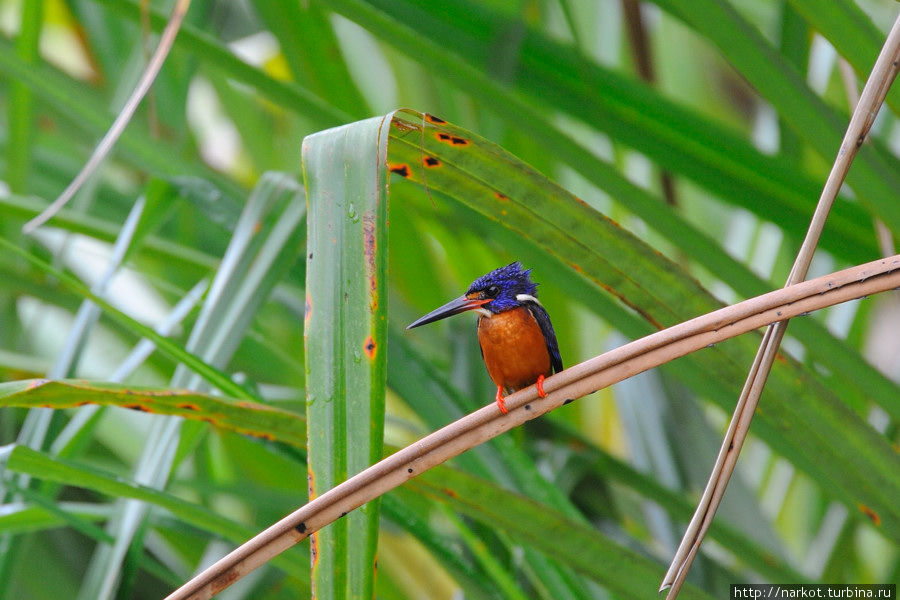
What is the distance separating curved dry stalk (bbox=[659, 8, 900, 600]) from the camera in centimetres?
78

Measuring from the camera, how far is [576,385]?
2.56 feet

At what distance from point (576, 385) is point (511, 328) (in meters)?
0.76

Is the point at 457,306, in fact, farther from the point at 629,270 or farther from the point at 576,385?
the point at 576,385

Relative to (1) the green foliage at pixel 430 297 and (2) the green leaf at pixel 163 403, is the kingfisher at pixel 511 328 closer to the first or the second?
(1) the green foliage at pixel 430 297

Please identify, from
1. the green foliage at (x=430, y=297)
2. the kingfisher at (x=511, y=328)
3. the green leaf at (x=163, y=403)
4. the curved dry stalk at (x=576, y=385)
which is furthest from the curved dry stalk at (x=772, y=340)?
the kingfisher at (x=511, y=328)

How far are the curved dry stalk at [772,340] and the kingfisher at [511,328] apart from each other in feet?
2.40

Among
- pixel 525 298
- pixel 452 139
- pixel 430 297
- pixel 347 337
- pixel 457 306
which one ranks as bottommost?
pixel 347 337

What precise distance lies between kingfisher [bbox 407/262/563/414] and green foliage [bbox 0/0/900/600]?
3.0 inches

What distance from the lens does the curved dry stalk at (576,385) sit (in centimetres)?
68

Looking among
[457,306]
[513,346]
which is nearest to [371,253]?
[457,306]

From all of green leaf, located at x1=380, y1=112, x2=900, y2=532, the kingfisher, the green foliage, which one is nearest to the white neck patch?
the kingfisher

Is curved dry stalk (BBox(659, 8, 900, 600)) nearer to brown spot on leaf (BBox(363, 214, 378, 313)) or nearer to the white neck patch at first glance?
brown spot on leaf (BBox(363, 214, 378, 313))

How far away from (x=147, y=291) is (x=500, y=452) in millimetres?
1427

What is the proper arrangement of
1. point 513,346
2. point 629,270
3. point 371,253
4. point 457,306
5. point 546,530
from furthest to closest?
point 513,346 < point 457,306 < point 546,530 < point 629,270 < point 371,253
